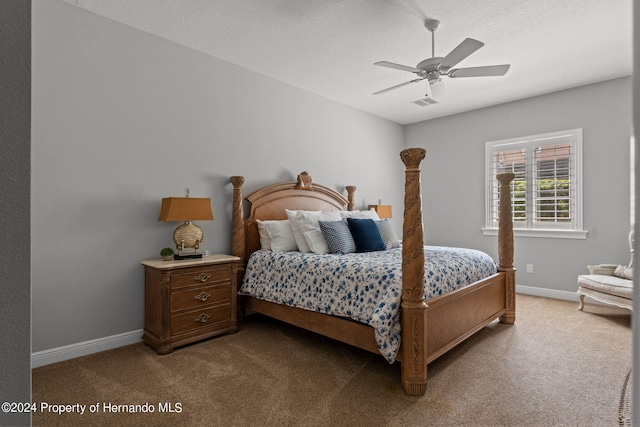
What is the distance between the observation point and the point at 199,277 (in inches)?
117

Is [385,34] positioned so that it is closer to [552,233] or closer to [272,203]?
[272,203]

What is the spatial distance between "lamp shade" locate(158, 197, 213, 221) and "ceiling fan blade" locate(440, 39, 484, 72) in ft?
7.73

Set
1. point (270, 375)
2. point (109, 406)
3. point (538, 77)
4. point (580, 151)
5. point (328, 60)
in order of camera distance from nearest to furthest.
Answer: point (109, 406) → point (270, 375) → point (328, 60) → point (538, 77) → point (580, 151)

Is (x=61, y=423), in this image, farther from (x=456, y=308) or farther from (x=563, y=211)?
(x=563, y=211)

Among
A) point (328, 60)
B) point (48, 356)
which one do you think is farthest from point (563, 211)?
point (48, 356)

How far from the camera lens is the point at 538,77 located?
13.3ft

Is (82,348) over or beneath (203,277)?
beneath

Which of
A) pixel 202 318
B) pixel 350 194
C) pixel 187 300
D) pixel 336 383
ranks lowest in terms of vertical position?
pixel 336 383

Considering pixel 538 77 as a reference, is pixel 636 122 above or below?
below

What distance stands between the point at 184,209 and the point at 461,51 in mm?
2546

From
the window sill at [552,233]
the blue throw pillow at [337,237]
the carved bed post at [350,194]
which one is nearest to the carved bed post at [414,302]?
the blue throw pillow at [337,237]

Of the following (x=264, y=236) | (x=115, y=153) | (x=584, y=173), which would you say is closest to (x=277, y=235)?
(x=264, y=236)

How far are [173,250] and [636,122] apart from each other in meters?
3.30
